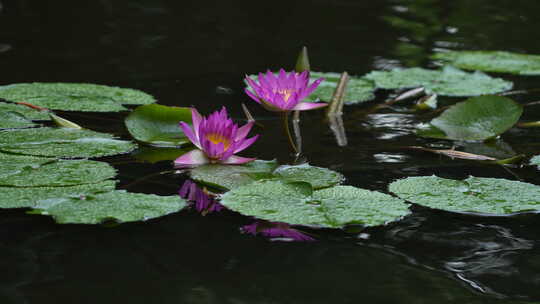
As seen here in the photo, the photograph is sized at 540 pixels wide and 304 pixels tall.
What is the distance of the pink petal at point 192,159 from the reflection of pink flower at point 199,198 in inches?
2.5

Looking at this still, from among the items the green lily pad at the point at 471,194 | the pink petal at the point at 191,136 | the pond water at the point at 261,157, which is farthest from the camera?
the pink petal at the point at 191,136

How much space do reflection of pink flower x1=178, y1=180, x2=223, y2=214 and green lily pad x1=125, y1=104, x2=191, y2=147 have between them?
280 millimetres

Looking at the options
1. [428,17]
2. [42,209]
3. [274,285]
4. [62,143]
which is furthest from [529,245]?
[428,17]

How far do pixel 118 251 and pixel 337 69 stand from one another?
1842 mm

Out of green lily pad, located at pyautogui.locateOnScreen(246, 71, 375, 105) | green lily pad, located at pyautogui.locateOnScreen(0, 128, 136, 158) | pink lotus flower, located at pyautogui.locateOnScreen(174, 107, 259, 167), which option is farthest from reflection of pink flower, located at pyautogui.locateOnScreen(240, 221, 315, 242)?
green lily pad, located at pyautogui.locateOnScreen(246, 71, 375, 105)

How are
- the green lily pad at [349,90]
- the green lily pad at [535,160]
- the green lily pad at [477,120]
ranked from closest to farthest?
the green lily pad at [535,160] < the green lily pad at [477,120] < the green lily pad at [349,90]

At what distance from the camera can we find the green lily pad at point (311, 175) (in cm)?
160

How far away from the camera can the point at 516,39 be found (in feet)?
11.8

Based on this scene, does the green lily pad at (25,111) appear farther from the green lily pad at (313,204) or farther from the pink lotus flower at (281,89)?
the green lily pad at (313,204)

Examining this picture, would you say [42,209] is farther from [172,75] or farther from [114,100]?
[172,75]

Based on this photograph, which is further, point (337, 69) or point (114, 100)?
point (337, 69)

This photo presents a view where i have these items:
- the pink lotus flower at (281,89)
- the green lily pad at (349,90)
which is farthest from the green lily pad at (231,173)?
the green lily pad at (349,90)

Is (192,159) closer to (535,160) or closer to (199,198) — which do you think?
(199,198)

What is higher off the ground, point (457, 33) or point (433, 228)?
point (457, 33)
